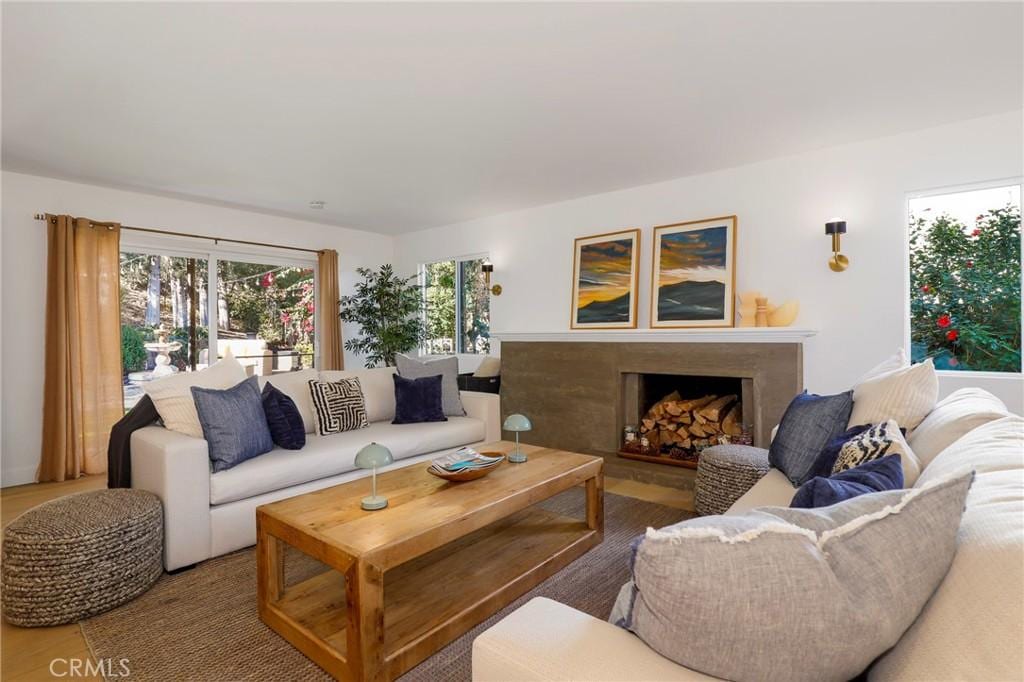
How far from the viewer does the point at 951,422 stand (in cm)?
145

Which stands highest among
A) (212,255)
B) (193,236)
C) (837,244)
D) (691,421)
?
(193,236)

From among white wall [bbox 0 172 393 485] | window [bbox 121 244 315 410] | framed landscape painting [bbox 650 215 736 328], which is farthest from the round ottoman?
white wall [bbox 0 172 393 485]

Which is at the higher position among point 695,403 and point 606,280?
point 606,280

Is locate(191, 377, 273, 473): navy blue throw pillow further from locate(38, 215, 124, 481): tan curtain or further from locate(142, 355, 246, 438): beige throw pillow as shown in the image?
locate(38, 215, 124, 481): tan curtain

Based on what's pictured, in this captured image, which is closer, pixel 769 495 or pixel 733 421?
pixel 769 495

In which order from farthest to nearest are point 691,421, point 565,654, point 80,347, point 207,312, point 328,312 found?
point 328,312, point 207,312, point 80,347, point 691,421, point 565,654

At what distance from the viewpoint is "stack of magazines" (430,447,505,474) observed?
2.24m

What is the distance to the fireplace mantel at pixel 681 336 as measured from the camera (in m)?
3.34

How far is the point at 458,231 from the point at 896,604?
5620mm

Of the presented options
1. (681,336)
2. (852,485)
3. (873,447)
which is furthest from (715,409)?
(852,485)

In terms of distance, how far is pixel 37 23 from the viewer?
6.80 feet

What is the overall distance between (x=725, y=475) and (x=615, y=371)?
5.06 ft

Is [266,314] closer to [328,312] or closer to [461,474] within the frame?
[328,312]

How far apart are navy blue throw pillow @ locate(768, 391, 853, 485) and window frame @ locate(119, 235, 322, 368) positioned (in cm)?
509
